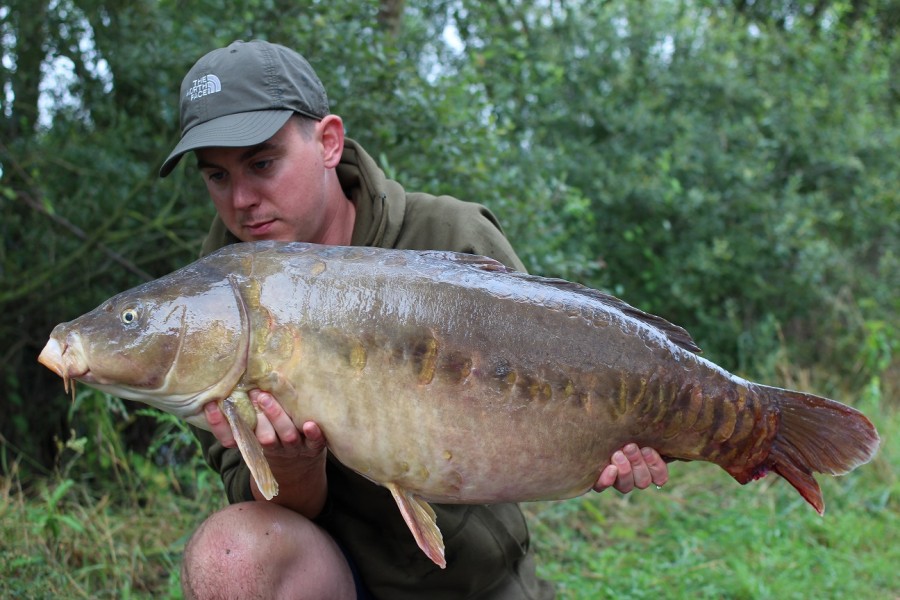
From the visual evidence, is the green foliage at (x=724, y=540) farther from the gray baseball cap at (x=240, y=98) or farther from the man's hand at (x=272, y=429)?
the gray baseball cap at (x=240, y=98)

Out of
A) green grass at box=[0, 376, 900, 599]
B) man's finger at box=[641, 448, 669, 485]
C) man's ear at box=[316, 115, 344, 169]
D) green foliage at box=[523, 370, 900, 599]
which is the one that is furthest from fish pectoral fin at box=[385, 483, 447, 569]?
green foliage at box=[523, 370, 900, 599]

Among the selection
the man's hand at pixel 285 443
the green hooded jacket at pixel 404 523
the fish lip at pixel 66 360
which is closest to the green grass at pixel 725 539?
the green hooded jacket at pixel 404 523

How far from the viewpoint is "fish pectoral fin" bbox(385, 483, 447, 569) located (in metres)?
1.57

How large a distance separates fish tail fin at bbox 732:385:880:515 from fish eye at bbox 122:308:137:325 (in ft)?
3.68

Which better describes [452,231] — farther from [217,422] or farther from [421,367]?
[217,422]

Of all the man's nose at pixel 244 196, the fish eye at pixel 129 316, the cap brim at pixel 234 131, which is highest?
the cap brim at pixel 234 131

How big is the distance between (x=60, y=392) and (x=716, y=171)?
11.8ft

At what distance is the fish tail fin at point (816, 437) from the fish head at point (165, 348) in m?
0.97

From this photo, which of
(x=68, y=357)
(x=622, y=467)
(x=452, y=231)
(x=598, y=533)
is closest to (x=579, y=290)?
(x=622, y=467)

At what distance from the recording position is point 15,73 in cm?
385

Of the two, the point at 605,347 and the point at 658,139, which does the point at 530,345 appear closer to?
the point at 605,347

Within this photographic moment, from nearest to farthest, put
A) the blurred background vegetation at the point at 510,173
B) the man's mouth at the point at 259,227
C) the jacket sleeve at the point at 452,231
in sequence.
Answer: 1. the man's mouth at the point at 259,227
2. the jacket sleeve at the point at 452,231
3. the blurred background vegetation at the point at 510,173

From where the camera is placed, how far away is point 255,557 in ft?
5.69

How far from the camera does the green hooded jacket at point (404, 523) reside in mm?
1960
